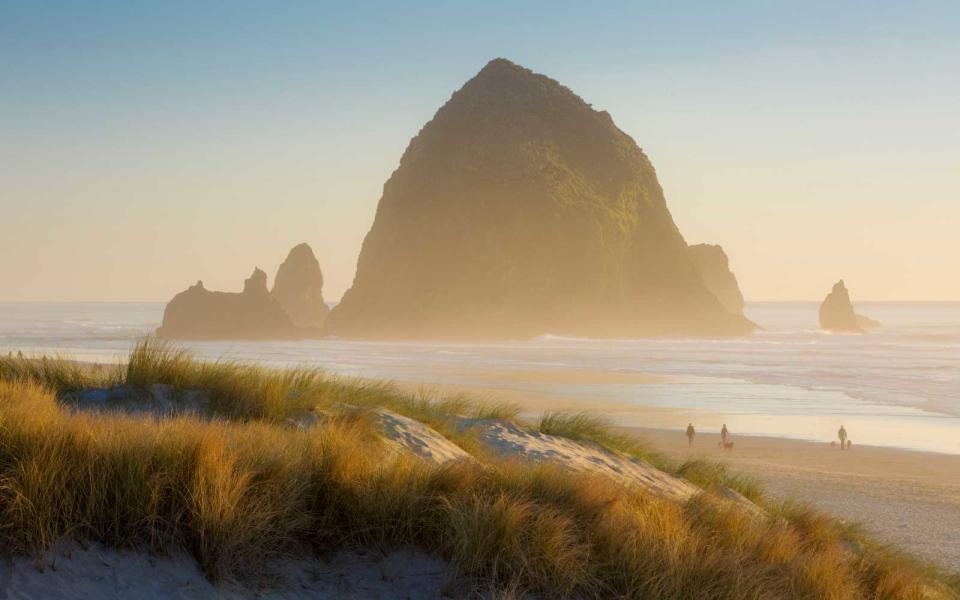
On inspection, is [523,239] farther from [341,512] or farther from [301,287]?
[341,512]

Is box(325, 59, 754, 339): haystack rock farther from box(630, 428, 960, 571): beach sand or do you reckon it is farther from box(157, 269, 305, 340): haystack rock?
box(630, 428, 960, 571): beach sand

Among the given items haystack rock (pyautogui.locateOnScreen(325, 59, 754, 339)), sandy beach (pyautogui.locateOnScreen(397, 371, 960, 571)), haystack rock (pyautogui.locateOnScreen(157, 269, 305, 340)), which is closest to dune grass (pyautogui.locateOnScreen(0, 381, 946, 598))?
sandy beach (pyautogui.locateOnScreen(397, 371, 960, 571))

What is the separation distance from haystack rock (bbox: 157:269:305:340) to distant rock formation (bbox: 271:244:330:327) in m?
53.6

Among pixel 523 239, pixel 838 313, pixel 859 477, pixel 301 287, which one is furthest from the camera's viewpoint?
pixel 301 287

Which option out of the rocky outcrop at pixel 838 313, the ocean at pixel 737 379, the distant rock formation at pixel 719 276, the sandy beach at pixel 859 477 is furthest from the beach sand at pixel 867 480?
the distant rock formation at pixel 719 276

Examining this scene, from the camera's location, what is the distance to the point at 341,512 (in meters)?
5.79

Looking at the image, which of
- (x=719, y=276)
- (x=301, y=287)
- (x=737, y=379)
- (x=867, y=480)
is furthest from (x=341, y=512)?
(x=719, y=276)

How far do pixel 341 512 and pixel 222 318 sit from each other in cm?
9840

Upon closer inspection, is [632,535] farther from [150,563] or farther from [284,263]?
[284,263]

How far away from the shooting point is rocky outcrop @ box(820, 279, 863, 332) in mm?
119688

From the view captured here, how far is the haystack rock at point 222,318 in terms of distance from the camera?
98375mm

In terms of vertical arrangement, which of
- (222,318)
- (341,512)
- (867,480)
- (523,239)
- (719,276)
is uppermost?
(719,276)

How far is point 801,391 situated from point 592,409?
44.4 ft

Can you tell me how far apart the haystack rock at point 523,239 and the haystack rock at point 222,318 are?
336 inches
